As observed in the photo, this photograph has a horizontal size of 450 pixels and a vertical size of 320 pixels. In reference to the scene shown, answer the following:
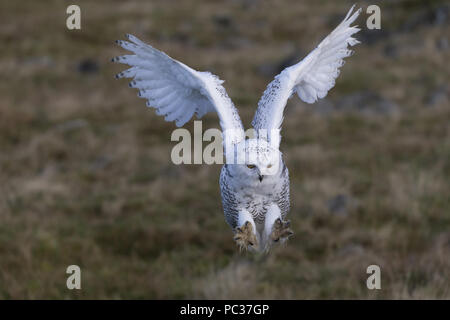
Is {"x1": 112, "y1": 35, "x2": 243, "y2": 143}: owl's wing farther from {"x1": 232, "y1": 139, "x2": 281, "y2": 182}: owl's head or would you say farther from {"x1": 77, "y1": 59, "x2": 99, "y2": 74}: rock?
{"x1": 77, "y1": 59, "x2": 99, "y2": 74}: rock

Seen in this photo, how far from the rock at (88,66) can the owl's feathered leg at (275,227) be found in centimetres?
2145

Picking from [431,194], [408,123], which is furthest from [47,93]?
[431,194]

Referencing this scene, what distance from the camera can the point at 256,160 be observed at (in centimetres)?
275

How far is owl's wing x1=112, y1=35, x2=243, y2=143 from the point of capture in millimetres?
3340

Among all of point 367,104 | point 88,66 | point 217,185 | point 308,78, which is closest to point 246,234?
point 308,78

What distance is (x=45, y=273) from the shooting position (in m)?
8.51

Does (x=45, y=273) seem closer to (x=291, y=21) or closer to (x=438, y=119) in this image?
(x=438, y=119)

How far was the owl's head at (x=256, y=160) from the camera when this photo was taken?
275cm

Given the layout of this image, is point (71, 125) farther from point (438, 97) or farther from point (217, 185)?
point (438, 97)

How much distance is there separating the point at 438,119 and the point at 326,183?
17.4ft

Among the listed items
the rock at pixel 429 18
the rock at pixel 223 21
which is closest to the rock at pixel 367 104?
the rock at pixel 429 18

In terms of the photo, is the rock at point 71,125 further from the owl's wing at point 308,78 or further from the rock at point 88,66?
the owl's wing at point 308,78

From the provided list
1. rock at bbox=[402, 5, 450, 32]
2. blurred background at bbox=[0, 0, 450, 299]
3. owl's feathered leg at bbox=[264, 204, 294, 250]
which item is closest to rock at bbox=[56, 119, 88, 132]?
blurred background at bbox=[0, 0, 450, 299]

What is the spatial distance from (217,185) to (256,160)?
30.4ft
